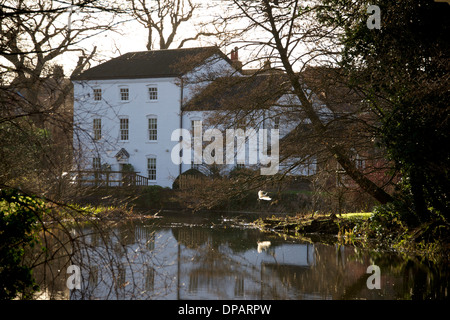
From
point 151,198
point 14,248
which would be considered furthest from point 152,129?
point 14,248


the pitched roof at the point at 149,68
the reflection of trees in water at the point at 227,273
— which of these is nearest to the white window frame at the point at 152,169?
the pitched roof at the point at 149,68

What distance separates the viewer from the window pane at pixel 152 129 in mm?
36406

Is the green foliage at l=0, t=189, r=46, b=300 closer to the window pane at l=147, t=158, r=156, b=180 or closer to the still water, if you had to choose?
the still water

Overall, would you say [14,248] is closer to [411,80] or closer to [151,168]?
[411,80]

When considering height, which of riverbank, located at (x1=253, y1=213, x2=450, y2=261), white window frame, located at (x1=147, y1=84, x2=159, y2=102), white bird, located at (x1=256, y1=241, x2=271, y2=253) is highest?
white window frame, located at (x1=147, y1=84, x2=159, y2=102)

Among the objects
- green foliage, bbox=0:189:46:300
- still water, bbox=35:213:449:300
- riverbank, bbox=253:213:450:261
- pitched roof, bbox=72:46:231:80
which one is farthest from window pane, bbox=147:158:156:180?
green foliage, bbox=0:189:46:300

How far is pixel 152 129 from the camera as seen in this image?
120ft

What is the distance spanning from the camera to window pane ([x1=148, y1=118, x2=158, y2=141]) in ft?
119

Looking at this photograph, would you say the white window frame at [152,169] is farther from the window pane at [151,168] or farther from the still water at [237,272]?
the still water at [237,272]

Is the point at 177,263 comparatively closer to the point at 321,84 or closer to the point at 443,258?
the point at 443,258

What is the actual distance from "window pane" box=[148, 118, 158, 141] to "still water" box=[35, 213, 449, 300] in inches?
864

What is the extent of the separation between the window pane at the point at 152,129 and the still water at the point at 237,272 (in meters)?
22.0

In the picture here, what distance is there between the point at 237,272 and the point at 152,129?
27.3 meters

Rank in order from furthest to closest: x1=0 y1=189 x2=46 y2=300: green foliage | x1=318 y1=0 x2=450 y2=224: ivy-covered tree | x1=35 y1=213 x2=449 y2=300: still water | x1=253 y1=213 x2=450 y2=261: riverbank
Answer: x1=253 y1=213 x2=450 y2=261: riverbank < x1=318 y1=0 x2=450 y2=224: ivy-covered tree < x1=35 y1=213 x2=449 y2=300: still water < x1=0 y1=189 x2=46 y2=300: green foliage
